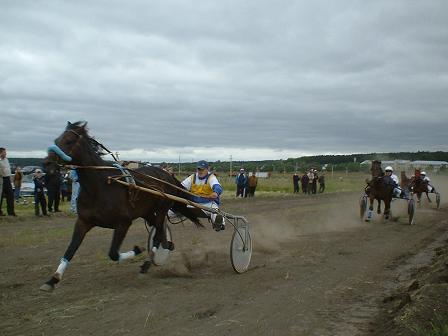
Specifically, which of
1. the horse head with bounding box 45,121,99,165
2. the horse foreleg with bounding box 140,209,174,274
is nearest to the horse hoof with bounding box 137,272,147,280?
the horse foreleg with bounding box 140,209,174,274

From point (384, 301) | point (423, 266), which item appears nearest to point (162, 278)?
point (384, 301)

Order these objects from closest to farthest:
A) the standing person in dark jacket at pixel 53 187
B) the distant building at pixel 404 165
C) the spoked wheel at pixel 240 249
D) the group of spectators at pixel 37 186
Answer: the spoked wheel at pixel 240 249
the group of spectators at pixel 37 186
the standing person in dark jacket at pixel 53 187
the distant building at pixel 404 165

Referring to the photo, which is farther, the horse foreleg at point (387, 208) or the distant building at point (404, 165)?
the distant building at point (404, 165)

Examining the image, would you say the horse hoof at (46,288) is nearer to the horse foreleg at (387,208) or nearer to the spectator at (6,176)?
the spectator at (6,176)

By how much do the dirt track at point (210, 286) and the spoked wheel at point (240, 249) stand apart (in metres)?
0.18

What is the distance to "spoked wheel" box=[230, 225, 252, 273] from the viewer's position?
7.82m

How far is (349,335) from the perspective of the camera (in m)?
5.02

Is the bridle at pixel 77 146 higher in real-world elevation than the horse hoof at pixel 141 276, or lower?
Answer: higher

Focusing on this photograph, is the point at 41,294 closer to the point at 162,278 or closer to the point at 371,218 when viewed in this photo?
the point at 162,278

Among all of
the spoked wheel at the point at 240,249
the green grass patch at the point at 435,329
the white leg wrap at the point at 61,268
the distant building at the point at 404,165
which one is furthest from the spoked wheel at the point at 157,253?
the distant building at the point at 404,165

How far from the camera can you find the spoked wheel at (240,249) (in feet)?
25.7

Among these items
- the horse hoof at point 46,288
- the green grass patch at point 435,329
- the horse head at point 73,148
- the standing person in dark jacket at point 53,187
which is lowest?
the horse hoof at point 46,288

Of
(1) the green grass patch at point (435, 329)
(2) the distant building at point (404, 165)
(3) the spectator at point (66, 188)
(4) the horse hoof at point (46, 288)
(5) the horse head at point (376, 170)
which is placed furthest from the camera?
(2) the distant building at point (404, 165)

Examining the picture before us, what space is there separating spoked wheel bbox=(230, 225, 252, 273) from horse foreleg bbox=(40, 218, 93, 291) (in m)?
2.25
